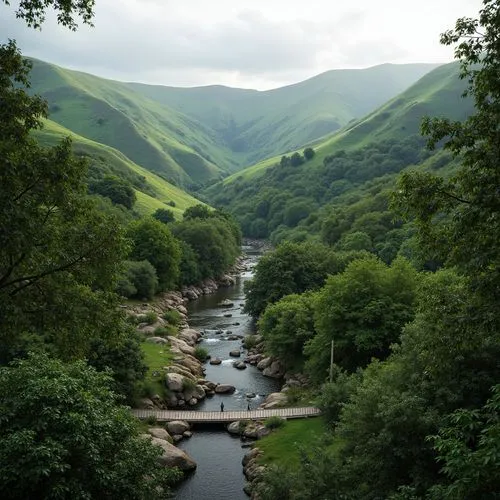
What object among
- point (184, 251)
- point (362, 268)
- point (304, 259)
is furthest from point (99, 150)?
point (362, 268)

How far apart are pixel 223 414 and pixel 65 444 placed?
23.3m

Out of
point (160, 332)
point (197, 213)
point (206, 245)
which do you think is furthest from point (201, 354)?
point (197, 213)

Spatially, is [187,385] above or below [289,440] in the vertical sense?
above

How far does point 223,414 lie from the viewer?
1647 inches

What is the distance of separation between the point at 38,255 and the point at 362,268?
110 feet

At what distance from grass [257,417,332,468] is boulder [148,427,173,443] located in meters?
6.68

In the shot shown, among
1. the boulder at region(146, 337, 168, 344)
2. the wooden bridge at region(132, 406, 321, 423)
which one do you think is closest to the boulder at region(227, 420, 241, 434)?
the wooden bridge at region(132, 406, 321, 423)

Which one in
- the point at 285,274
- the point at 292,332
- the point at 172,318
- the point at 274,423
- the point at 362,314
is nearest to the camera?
the point at 274,423

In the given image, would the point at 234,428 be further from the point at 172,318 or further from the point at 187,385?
the point at 172,318

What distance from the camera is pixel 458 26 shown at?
1574 centimetres

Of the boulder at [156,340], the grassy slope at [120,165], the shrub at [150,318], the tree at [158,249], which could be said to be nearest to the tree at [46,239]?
the boulder at [156,340]

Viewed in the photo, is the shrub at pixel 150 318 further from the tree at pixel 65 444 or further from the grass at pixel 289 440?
the tree at pixel 65 444

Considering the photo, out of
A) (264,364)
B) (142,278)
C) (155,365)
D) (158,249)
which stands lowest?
(264,364)

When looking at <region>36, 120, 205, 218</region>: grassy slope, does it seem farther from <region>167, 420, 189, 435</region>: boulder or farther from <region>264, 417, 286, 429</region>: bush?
<region>264, 417, 286, 429</region>: bush
